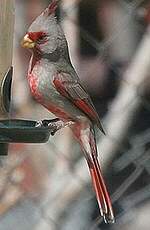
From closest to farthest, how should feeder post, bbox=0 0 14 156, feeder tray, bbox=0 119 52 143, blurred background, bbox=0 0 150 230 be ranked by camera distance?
feeder tray, bbox=0 119 52 143
feeder post, bbox=0 0 14 156
blurred background, bbox=0 0 150 230

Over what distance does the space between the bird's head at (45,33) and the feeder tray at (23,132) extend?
197 millimetres

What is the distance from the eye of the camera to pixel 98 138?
13.6ft

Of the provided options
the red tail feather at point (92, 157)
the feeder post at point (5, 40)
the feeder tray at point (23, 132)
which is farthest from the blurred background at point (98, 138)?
the feeder tray at point (23, 132)

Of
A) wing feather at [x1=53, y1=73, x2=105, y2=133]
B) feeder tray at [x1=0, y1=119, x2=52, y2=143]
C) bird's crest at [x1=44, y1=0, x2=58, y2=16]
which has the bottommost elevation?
feeder tray at [x1=0, y1=119, x2=52, y2=143]

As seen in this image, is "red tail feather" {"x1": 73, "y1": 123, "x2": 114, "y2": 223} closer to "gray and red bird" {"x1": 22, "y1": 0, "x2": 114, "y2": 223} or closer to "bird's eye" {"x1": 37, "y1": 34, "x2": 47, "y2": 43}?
"gray and red bird" {"x1": 22, "y1": 0, "x2": 114, "y2": 223}

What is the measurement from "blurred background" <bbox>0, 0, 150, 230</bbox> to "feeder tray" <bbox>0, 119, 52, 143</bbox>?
0.91 m

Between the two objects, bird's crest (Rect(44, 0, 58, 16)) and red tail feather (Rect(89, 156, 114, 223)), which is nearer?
bird's crest (Rect(44, 0, 58, 16))

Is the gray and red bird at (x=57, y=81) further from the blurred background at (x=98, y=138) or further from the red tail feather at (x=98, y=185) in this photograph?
the blurred background at (x=98, y=138)

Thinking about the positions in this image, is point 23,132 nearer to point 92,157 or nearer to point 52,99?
point 52,99

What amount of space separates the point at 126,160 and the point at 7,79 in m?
1.02

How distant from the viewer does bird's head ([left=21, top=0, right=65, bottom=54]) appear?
9.81 ft

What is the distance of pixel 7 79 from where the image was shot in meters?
3.29

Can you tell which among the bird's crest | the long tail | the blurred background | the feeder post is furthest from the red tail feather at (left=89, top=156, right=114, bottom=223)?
the blurred background

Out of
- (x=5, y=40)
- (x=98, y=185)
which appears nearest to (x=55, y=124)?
(x=98, y=185)
